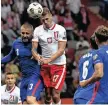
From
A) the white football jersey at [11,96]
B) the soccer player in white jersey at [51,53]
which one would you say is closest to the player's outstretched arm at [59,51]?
the soccer player in white jersey at [51,53]

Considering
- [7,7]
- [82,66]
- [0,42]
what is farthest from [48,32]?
[7,7]

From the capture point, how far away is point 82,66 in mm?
5656

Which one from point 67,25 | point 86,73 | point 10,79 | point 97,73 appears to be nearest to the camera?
point 97,73

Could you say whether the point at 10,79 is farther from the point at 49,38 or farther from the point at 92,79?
the point at 92,79

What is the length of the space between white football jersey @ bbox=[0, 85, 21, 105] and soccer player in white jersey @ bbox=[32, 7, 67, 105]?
0.86 m

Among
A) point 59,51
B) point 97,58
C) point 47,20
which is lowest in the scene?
point 59,51

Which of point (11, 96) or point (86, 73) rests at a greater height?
point (86, 73)

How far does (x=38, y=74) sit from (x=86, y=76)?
229 centimetres

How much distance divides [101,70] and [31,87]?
248 centimetres

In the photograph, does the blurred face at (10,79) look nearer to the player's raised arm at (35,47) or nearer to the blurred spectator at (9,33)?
the player's raised arm at (35,47)

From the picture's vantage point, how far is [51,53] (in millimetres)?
7840

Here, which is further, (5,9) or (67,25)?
(67,25)

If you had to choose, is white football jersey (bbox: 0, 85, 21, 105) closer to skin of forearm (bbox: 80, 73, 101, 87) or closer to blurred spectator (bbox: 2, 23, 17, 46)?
blurred spectator (bbox: 2, 23, 17, 46)

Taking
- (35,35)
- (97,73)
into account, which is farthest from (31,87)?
(97,73)
